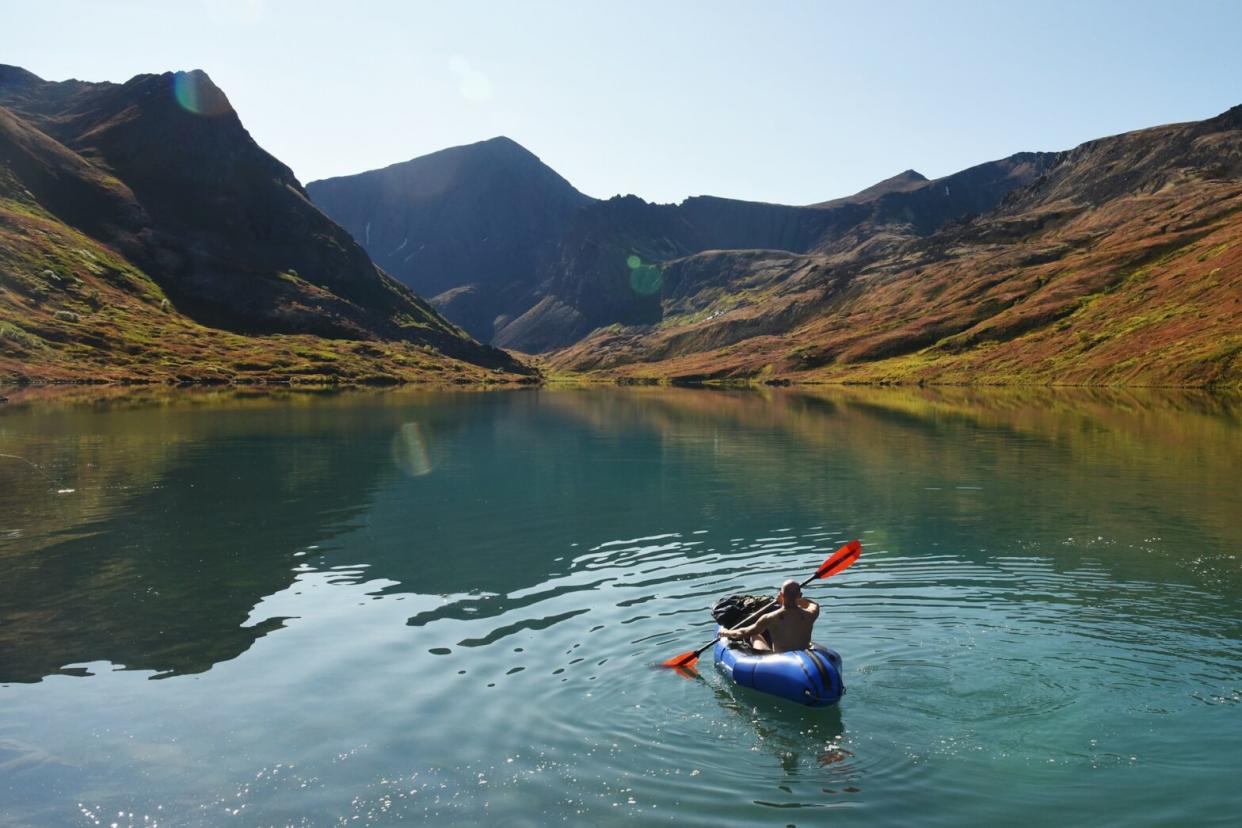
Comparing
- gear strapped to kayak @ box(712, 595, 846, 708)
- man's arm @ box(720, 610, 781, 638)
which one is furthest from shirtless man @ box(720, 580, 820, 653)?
gear strapped to kayak @ box(712, 595, 846, 708)

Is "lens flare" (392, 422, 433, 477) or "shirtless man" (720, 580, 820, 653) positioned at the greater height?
"shirtless man" (720, 580, 820, 653)

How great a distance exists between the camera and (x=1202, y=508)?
4091 centimetres

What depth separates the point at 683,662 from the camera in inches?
798

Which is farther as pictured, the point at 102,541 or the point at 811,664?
the point at 102,541

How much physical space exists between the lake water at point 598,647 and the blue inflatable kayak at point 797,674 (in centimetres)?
44

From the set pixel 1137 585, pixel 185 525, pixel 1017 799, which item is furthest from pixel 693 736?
pixel 185 525

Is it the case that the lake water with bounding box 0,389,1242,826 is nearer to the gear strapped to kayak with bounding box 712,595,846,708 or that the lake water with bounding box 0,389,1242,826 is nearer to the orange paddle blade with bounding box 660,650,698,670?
the gear strapped to kayak with bounding box 712,595,846,708

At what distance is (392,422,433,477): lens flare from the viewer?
59.2 meters

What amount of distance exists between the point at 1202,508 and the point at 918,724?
33105mm

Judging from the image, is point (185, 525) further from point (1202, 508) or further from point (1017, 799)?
point (1202, 508)

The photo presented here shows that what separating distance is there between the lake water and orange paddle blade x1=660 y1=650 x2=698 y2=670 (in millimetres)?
555

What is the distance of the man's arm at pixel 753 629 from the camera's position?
18.9 metres

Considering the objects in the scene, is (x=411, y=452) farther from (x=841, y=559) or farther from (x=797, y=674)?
(x=797, y=674)

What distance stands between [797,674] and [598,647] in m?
6.52
